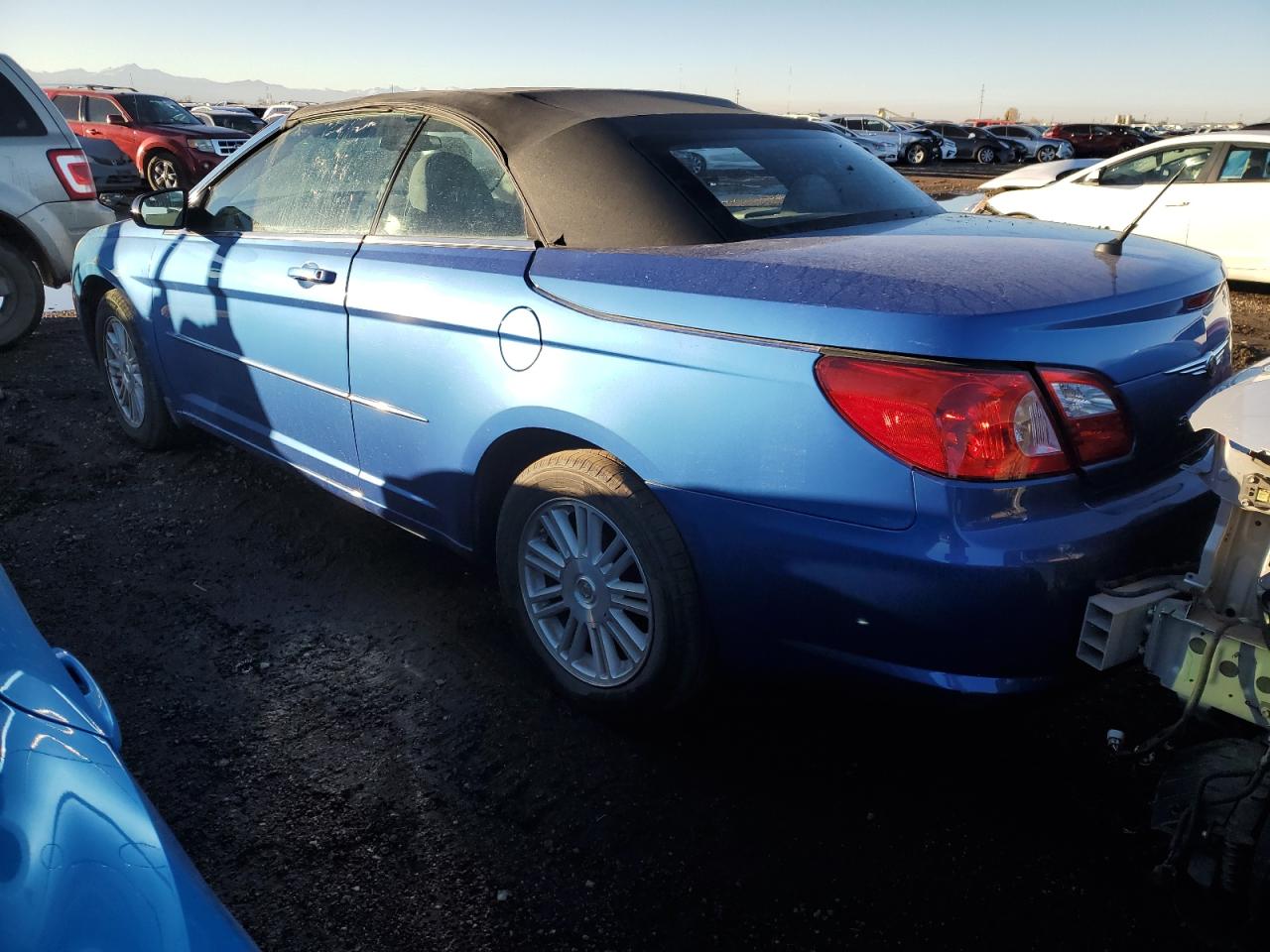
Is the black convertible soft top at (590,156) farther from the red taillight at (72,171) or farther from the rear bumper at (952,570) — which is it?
the red taillight at (72,171)

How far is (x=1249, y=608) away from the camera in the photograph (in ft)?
6.14

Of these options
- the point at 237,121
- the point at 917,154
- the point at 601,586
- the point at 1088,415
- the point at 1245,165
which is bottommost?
the point at 917,154

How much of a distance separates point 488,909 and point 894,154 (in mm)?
34311

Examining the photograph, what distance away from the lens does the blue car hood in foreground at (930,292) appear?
195 cm

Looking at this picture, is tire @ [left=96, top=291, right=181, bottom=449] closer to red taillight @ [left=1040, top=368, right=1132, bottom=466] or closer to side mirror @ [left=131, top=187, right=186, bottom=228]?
side mirror @ [left=131, top=187, right=186, bottom=228]

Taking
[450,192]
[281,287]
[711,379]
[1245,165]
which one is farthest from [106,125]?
[711,379]

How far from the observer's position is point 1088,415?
6.64ft

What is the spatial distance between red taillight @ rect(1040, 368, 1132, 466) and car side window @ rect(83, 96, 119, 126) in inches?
721

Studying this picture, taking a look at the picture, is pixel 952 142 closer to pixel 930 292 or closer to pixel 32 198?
pixel 32 198

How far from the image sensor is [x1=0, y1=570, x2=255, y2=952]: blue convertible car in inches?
43.5

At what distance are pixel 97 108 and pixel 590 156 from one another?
1760cm

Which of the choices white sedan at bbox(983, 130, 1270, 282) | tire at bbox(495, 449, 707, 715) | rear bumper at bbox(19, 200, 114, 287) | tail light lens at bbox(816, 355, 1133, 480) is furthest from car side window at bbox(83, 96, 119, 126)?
tail light lens at bbox(816, 355, 1133, 480)

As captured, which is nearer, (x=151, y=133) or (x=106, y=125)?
(x=151, y=133)

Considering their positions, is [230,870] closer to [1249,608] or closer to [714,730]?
[714,730]
